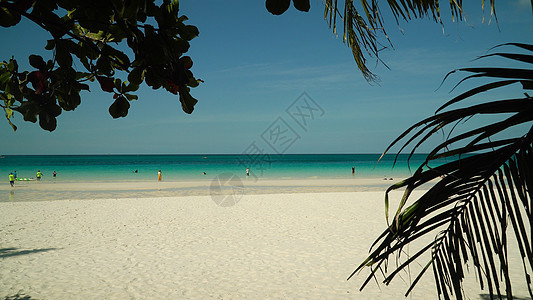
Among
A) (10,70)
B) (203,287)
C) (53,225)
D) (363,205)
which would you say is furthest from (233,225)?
(10,70)

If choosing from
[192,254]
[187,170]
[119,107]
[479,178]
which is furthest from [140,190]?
[187,170]

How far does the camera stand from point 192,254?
6965mm

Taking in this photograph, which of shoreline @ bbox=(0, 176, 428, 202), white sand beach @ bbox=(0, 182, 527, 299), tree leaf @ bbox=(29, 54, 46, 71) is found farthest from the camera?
shoreline @ bbox=(0, 176, 428, 202)

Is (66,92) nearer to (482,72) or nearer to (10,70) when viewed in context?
(10,70)

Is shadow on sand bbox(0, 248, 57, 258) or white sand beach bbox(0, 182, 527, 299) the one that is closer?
white sand beach bbox(0, 182, 527, 299)

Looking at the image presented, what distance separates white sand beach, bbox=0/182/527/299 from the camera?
16.8ft

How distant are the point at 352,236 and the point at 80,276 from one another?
5.79 meters

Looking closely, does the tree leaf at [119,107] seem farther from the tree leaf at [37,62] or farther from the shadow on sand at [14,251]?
the shadow on sand at [14,251]

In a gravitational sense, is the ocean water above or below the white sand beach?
above

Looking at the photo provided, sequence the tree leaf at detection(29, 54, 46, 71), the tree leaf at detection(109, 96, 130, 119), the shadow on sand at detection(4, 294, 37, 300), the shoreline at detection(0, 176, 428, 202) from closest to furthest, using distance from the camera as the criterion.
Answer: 1. the tree leaf at detection(29, 54, 46, 71)
2. the tree leaf at detection(109, 96, 130, 119)
3. the shadow on sand at detection(4, 294, 37, 300)
4. the shoreline at detection(0, 176, 428, 202)

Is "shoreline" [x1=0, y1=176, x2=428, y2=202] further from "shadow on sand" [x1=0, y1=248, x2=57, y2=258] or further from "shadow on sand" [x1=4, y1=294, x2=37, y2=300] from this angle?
"shadow on sand" [x1=4, y1=294, x2=37, y2=300]

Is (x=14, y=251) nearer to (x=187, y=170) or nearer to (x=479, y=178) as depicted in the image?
(x=479, y=178)

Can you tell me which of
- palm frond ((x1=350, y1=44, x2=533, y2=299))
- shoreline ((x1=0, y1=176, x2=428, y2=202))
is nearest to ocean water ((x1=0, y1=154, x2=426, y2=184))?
shoreline ((x1=0, y1=176, x2=428, y2=202))

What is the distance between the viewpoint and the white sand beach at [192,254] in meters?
5.11
